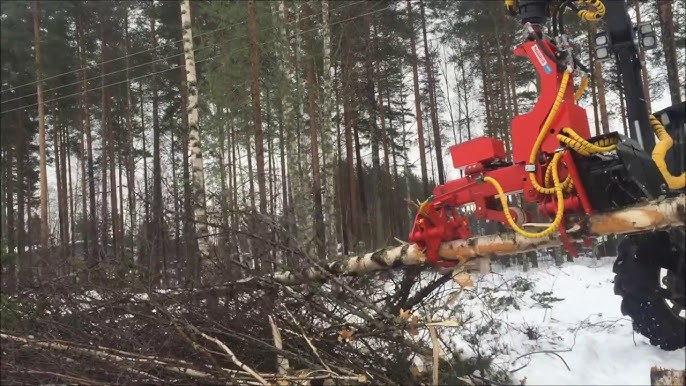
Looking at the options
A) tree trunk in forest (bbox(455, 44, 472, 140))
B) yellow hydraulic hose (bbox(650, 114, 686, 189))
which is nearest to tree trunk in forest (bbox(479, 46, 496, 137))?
tree trunk in forest (bbox(455, 44, 472, 140))

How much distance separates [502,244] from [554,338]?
125 centimetres

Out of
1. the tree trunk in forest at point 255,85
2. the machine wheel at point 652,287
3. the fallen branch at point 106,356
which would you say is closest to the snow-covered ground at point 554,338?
the machine wheel at point 652,287

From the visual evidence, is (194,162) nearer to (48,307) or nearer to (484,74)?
(48,307)

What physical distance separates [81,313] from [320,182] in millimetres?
11089

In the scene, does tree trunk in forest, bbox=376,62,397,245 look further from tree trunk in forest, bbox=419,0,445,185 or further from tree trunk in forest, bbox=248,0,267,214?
tree trunk in forest, bbox=248,0,267,214

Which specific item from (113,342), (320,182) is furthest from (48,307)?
(320,182)

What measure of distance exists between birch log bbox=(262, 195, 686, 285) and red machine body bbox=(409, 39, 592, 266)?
0.31 feet

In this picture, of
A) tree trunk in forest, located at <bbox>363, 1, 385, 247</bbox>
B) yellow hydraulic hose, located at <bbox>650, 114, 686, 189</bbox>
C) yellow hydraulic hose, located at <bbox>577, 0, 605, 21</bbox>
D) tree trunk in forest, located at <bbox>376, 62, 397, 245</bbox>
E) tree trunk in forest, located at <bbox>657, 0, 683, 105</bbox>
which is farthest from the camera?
tree trunk in forest, located at <bbox>376, 62, 397, 245</bbox>

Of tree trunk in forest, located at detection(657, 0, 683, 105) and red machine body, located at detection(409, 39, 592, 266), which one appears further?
tree trunk in forest, located at detection(657, 0, 683, 105)

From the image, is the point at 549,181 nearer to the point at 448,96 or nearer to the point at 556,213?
the point at 556,213

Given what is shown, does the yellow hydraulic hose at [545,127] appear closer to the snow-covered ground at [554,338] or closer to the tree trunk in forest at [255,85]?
the snow-covered ground at [554,338]

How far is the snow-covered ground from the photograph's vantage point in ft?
10.6

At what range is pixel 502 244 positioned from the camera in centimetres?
373

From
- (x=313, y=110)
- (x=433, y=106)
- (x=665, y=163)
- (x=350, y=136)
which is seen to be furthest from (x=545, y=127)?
(x=433, y=106)
